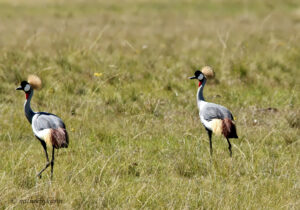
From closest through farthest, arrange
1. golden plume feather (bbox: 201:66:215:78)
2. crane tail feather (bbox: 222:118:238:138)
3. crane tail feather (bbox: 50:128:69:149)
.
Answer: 1. crane tail feather (bbox: 50:128:69:149)
2. crane tail feather (bbox: 222:118:238:138)
3. golden plume feather (bbox: 201:66:215:78)

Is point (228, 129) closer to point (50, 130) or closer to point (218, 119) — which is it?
point (218, 119)

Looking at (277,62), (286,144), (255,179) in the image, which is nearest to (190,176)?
(255,179)

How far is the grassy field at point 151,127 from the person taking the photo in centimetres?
453

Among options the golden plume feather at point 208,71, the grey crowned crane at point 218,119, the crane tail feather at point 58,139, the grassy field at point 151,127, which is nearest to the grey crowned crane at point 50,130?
the crane tail feather at point 58,139

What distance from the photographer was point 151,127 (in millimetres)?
6766

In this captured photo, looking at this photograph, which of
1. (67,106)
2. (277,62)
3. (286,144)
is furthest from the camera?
(277,62)

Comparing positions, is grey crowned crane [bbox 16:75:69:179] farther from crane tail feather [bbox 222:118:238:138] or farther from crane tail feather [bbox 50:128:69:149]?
crane tail feather [bbox 222:118:238:138]

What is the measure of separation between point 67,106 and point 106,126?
114 centimetres

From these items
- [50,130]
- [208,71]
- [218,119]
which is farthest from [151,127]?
[50,130]

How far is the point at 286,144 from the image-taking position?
21.1 ft

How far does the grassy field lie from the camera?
4.53m

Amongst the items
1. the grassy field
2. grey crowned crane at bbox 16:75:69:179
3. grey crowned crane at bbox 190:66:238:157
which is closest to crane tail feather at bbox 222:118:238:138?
grey crowned crane at bbox 190:66:238:157

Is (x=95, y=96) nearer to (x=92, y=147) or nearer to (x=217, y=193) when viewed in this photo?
(x=92, y=147)

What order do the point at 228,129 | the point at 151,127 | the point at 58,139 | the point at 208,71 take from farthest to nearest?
1. the point at 151,127
2. the point at 208,71
3. the point at 228,129
4. the point at 58,139
